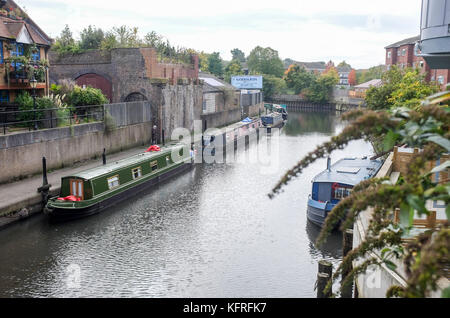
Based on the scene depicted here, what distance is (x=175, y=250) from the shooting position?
14.5 m

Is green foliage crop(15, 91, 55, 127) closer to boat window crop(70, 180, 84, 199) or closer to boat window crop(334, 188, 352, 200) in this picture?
boat window crop(70, 180, 84, 199)

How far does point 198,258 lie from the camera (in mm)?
13922

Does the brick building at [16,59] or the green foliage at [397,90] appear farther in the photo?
the green foliage at [397,90]

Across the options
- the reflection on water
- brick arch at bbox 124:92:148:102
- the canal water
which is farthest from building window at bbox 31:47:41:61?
the reflection on water

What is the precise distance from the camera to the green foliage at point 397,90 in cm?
2641

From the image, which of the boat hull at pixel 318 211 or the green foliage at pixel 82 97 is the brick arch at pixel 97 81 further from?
the boat hull at pixel 318 211

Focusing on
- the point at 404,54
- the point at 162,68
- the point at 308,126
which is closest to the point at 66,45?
the point at 162,68

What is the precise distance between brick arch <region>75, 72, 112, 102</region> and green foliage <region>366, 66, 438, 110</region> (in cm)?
1873

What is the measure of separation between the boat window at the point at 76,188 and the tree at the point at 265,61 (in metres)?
76.9

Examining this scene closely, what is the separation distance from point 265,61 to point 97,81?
63068 millimetres

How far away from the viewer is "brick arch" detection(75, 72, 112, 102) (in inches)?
1270

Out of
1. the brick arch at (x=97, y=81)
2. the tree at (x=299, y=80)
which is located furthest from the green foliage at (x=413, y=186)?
the tree at (x=299, y=80)
